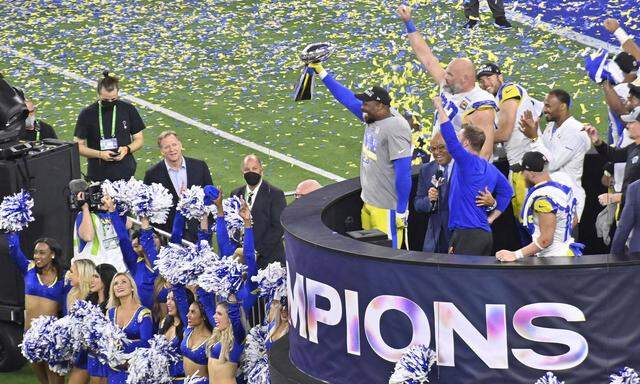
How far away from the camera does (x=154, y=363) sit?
10.6 m

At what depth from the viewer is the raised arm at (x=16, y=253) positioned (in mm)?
A: 11586

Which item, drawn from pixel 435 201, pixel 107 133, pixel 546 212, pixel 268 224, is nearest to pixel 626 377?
pixel 546 212

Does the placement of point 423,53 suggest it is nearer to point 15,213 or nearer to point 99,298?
point 99,298

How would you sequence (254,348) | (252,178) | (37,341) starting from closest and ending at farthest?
(254,348) < (37,341) < (252,178)

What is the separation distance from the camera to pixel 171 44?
850 inches

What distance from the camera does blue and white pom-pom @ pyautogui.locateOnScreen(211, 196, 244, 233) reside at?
10.7m

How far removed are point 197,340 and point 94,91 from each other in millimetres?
9962

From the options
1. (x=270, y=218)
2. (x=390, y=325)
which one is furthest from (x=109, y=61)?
(x=390, y=325)

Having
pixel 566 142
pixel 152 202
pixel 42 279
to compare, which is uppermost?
pixel 566 142

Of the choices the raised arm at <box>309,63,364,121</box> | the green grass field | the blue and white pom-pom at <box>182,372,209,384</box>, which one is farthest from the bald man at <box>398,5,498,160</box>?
the green grass field

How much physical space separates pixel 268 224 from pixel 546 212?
3443 mm

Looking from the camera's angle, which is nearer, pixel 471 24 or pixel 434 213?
pixel 434 213

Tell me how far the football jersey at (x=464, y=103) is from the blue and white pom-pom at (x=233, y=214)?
1.56m

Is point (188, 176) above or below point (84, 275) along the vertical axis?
above
